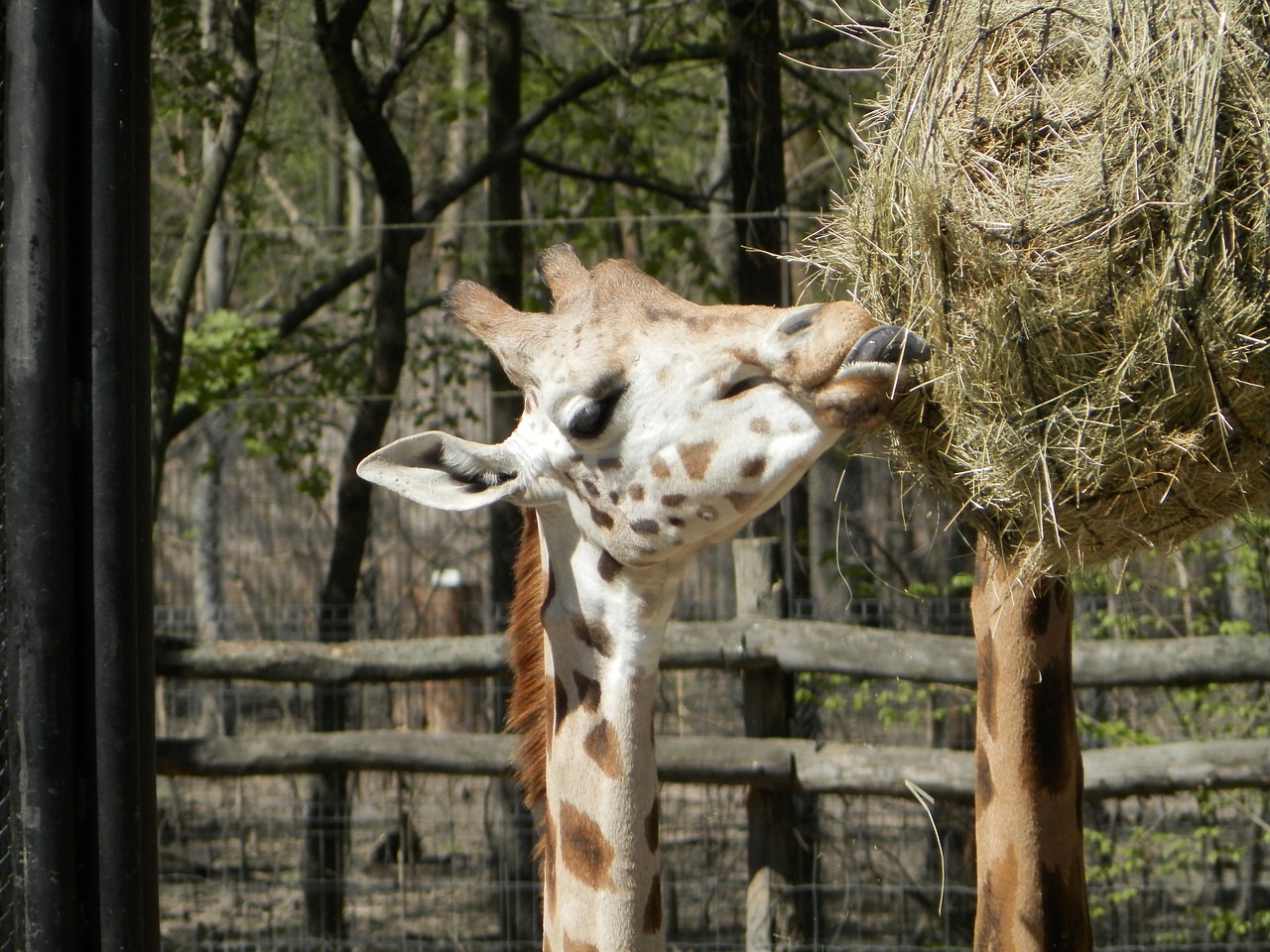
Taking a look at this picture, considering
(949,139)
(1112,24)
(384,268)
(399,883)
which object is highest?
(384,268)

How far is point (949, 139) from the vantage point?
2.05m

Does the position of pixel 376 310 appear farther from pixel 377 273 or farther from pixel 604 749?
pixel 604 749

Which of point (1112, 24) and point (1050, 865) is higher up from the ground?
point (1112, 24)

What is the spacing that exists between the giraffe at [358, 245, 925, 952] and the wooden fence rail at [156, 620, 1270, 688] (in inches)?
77.7

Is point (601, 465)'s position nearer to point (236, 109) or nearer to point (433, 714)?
point (236, 109)

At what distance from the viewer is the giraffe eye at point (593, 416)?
2.30 metres

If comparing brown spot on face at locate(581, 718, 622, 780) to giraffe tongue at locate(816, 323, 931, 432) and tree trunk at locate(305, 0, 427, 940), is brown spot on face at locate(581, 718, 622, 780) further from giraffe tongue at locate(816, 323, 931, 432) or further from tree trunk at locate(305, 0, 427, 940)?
tree trunk at locate(305, 0, 427, 940)

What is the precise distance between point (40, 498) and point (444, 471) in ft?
2.38

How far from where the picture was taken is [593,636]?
7.69 feet

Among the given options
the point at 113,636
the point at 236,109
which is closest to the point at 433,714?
the point at 236,109

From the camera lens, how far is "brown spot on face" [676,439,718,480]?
225 cm

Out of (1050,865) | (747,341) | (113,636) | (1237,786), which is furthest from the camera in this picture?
(1237,786)

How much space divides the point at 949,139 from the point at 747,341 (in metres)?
0.45

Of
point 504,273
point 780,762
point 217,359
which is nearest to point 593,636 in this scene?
point 780,762
